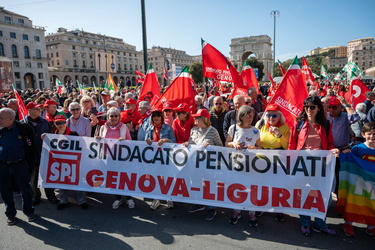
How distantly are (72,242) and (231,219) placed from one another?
2.35 m

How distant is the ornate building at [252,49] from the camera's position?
291ft

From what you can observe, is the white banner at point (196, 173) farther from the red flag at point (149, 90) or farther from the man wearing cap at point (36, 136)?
the red flag at point (149, 90)

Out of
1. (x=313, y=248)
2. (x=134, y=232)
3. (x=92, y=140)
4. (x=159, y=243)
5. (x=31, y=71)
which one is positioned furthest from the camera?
(x=31, y=71)

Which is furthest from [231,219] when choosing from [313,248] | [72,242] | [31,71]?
[31,71]

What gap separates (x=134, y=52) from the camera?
348 ft

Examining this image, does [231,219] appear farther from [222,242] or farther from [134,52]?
[134,52]

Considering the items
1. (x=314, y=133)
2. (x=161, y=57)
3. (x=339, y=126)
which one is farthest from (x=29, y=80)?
(x=161, y=57)

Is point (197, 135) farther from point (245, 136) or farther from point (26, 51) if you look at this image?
point (26, 51)

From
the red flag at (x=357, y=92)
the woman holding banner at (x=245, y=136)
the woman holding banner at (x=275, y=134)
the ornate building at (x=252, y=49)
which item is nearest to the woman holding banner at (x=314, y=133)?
the woman holding banner at (x=275, y=134)

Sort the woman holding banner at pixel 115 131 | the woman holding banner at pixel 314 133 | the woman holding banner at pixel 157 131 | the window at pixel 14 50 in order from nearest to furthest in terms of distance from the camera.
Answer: the woman holding banner at pixel 314 133, the woman holding banner at pixel 157 131, the woman holding banner at pixel 115 131, the window at pixel 14 50

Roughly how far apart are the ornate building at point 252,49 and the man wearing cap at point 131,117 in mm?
84815

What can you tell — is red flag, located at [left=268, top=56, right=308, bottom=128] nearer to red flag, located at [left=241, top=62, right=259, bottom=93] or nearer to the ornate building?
red flag, located at [left=241, top=62, right=259, bottom=93]

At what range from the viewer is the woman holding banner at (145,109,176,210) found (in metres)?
4.30

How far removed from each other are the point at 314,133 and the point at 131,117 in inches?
154
